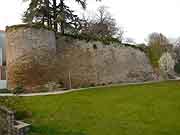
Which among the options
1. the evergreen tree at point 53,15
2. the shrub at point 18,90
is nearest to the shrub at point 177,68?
the evergreen tree at point 53,15

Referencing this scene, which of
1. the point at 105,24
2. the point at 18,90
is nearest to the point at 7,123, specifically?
the point at 18,90

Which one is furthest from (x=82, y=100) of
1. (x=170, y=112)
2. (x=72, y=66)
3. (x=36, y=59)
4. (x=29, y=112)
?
(x=72, y=66)

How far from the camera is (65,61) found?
49.9ft

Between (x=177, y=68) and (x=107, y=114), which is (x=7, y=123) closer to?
(x=107, y=114)

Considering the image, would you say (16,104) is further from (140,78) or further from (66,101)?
(140,78)

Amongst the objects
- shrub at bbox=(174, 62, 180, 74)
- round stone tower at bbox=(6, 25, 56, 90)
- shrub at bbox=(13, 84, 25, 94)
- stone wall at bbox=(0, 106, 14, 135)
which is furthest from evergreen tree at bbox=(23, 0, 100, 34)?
shrub at bbox=(174, 62, 180, 74)

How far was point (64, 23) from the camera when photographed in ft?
61.2

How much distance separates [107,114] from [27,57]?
733cm

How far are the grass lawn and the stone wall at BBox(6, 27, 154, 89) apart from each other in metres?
4.28

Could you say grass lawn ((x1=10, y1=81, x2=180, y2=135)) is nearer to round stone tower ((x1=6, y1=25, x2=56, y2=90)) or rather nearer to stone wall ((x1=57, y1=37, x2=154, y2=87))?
round stone tower ((x1=6, y1=25, x2=56, y2=90))

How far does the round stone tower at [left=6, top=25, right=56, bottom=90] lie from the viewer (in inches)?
Answer: 514

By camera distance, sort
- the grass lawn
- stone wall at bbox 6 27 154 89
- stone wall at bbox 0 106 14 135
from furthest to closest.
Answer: stone wall at bbox 6 27 154 89, the grass lawn, stone wall at bbox 0 106 14 135

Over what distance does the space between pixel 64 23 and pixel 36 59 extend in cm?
605

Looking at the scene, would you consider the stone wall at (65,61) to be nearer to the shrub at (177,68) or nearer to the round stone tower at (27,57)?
the round stone tower at (27,57)
